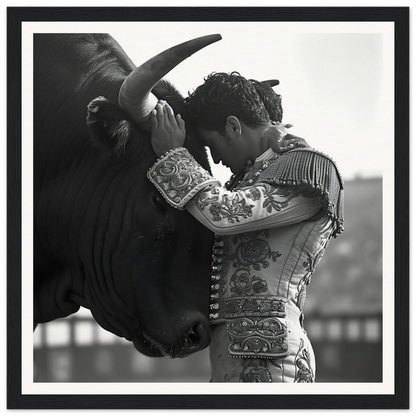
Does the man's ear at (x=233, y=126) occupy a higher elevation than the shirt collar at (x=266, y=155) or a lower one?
higher

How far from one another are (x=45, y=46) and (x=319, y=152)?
3.35 feet

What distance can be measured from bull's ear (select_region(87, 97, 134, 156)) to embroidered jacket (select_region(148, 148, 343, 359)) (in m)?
0.15

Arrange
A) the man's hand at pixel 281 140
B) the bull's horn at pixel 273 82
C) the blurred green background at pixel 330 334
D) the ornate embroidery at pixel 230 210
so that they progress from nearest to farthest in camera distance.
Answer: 1. the ornate embroidery at pixel 230 210
2. the man's hand at pixel 281 140
3. the bull's horn at pixel 273 82
4. the blurred green background at pixel 330 334

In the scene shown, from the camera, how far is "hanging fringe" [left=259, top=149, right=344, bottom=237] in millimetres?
2531

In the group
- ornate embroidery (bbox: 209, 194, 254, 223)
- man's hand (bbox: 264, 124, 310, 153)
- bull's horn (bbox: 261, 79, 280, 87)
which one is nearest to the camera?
ornate embroidery (bbox: 209, 194, 254, 223)

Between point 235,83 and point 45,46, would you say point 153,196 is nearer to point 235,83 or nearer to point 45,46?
point 235,83

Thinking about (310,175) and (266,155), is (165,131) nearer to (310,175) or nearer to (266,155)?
(266,155)

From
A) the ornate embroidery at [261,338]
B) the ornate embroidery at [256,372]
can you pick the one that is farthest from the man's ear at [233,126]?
the ornate embroidery at [256,372]

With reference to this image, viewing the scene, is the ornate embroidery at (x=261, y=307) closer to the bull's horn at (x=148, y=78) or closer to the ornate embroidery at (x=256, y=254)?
the ornate embroidery at (x=256, y=254)

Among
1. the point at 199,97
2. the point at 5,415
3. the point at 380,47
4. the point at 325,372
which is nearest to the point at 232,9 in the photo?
the point at 199,97

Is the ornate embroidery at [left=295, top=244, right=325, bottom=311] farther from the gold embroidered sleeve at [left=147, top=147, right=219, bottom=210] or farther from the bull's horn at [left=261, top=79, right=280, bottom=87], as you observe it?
the bull's horn at [left=261, top=79, right=280, bottom=87]

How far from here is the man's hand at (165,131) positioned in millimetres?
2666

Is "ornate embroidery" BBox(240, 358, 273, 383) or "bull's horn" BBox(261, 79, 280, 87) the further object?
"bull's horn" BBox(261, 79, 280, 87)

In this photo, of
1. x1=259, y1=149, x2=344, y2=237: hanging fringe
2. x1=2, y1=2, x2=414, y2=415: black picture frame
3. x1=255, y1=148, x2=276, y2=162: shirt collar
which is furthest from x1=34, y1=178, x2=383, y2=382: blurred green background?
x1=255, y1=148, x2=276, y2=162: shirt collar
